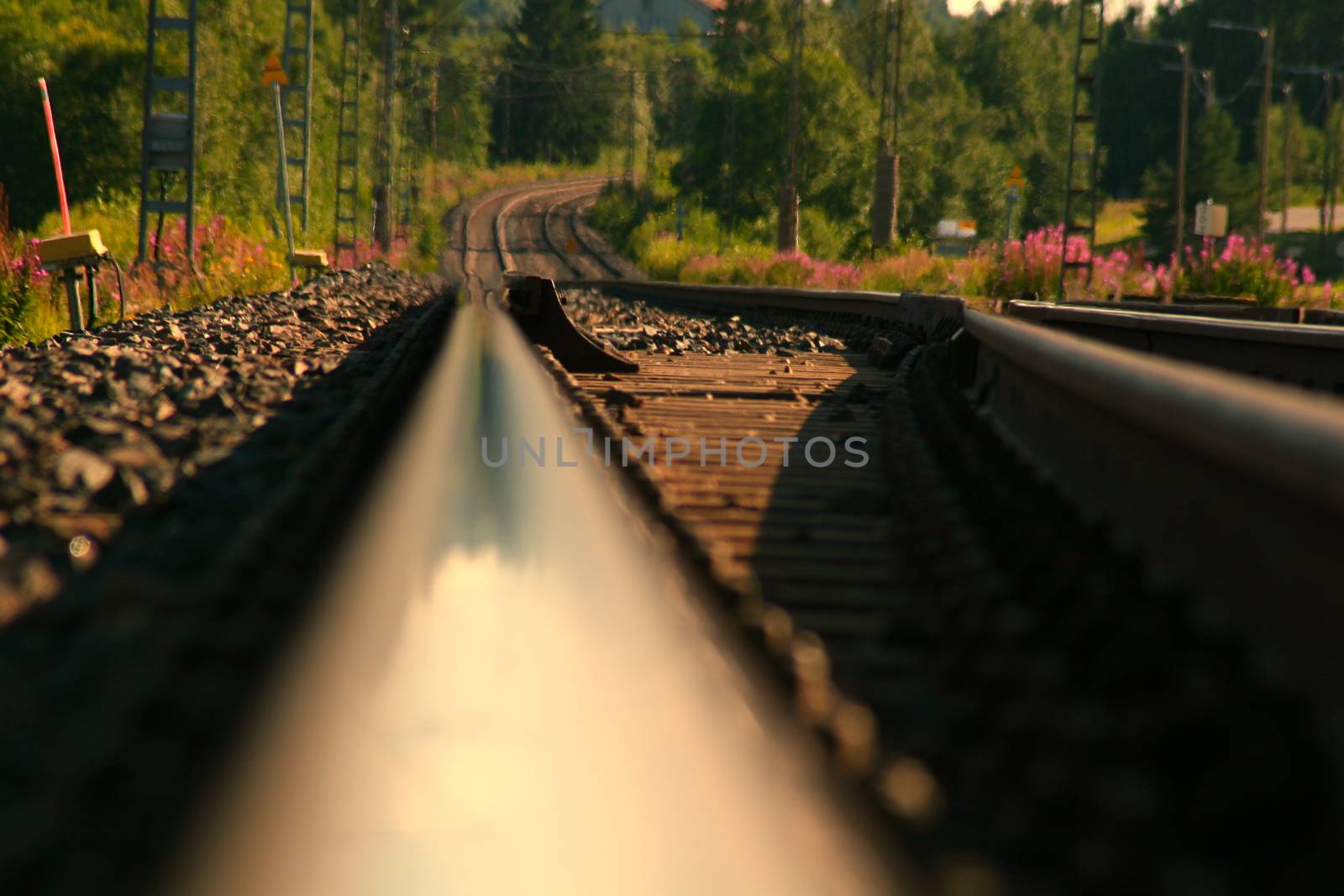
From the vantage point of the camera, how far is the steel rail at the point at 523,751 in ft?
6.09

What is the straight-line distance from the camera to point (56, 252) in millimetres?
12164

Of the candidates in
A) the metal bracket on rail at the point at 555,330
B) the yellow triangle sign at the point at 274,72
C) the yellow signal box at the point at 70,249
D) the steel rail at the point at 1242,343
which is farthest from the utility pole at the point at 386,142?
the steel rail at the point at 1242,343

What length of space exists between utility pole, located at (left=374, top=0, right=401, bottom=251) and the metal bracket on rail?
34.5m

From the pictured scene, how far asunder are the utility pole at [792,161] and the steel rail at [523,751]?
33.9 m

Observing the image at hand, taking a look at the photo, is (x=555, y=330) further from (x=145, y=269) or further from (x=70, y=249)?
(x=145, y=269)

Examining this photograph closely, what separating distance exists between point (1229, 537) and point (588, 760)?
4.39ft

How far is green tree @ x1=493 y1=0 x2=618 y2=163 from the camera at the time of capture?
384 ft

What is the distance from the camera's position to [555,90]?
125 metres

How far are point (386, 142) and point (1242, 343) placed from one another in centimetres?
4422

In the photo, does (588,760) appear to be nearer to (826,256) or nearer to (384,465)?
(384,465)

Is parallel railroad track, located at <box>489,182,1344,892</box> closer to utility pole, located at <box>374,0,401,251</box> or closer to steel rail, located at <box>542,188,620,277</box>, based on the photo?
utility pole, located at <box>374,0,401,251</box>

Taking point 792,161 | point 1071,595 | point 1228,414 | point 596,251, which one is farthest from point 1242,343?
point 596,251

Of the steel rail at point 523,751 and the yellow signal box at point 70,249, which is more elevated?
the yellow signal box at point 70,249

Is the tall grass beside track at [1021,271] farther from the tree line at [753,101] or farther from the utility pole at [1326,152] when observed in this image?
the utility pole at [1326,152]
